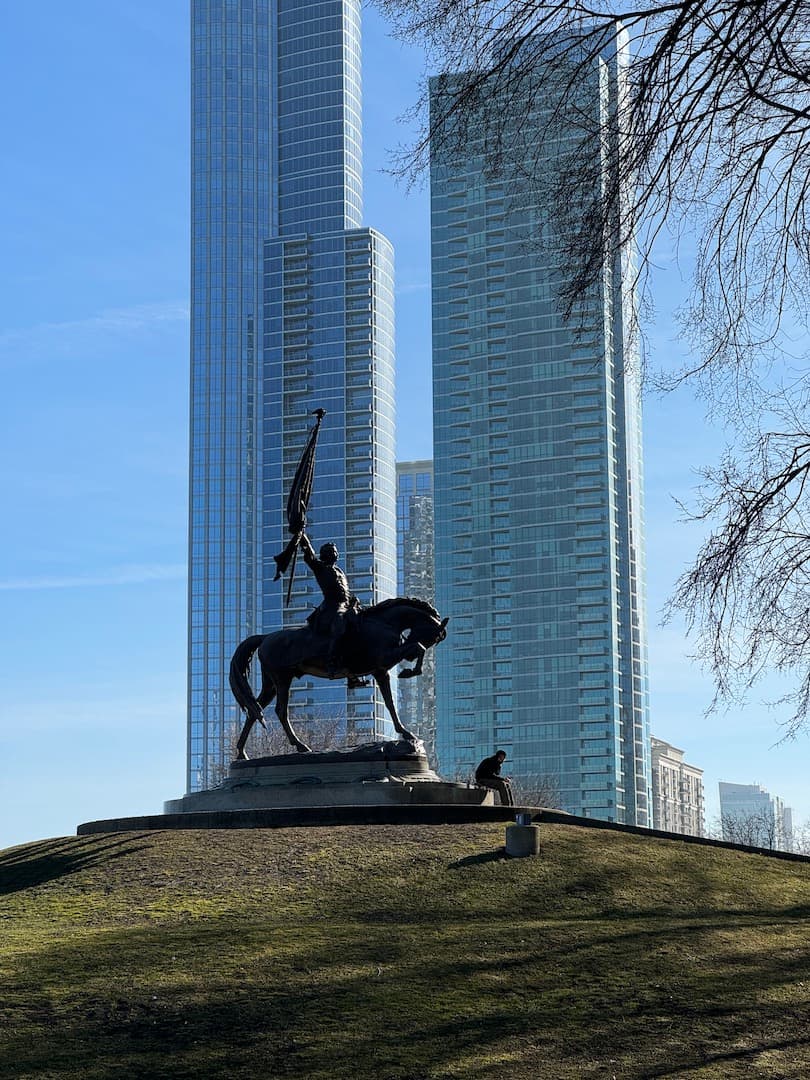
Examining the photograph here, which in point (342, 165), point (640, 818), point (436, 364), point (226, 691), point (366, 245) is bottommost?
point (640, 818)

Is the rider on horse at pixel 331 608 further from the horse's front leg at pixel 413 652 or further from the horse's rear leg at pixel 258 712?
the horse's rear leg at pixel 258 712

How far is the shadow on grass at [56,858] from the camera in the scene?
24.3 meters

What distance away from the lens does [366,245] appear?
190m

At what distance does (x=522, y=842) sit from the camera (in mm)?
22938

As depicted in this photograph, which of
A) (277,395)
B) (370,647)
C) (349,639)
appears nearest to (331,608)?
(349,639)

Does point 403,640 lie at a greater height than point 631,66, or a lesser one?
lesser

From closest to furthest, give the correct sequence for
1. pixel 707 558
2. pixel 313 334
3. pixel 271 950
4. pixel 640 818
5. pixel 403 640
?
1. pixel 707 558
2. pixel 271 950
3. pixel 403 640
4. pixel 640 818
5. pixel 313 334

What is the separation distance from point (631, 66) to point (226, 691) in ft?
576

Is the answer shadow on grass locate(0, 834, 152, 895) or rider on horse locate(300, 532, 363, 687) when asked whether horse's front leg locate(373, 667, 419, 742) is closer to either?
rider on horse locate(300, 532, 363, 687)

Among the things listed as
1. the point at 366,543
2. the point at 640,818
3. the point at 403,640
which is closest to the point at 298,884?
the point at 403,640

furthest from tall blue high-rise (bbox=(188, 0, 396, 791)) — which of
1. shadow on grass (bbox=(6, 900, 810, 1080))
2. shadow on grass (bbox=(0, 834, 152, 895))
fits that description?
shadow on grass (bbox=(6, 900, 810, 1080))

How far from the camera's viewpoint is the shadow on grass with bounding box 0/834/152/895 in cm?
2430

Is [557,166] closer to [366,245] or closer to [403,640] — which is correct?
[403,640]

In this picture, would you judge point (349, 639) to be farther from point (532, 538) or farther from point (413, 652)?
point (532, 538)
